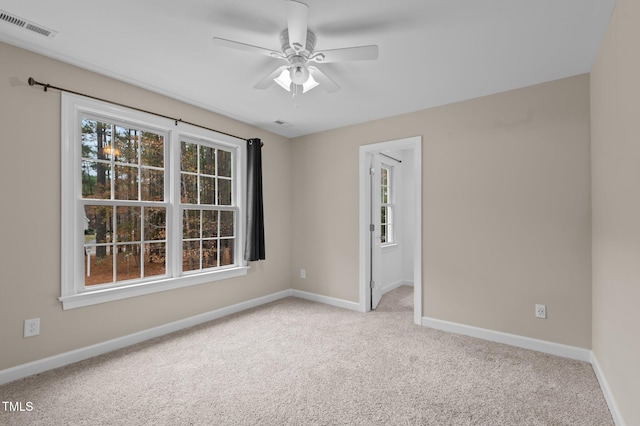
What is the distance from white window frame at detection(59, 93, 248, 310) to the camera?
2.55m

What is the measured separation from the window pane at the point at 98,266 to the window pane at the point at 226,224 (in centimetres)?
128

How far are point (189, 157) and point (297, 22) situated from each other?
7.56 feet

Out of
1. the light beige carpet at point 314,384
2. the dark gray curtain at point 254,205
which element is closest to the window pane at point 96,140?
the dark gray curtain at point 254,205

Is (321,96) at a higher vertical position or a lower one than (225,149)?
higher

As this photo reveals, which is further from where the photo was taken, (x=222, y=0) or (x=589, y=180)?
(x=589, y=180)

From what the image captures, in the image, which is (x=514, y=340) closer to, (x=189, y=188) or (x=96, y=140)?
(x=189, y=188)

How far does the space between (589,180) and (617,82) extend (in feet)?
3.44

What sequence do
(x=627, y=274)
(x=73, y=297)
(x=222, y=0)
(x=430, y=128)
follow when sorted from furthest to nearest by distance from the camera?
(x=430, y=128) → (x=73, y=297) → (x=222, y=0) → (x=627, y=274)

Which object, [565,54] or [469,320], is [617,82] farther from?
[469,320]

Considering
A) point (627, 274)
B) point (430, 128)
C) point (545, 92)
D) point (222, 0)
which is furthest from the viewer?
point (430, 128)

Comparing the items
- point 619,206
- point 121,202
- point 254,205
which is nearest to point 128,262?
point 121,202

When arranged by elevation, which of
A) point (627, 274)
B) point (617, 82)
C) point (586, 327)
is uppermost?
point (617, 82)

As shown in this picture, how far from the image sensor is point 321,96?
3211 mm

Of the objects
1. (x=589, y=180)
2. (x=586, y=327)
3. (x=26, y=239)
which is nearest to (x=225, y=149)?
(x=26, y=239)
